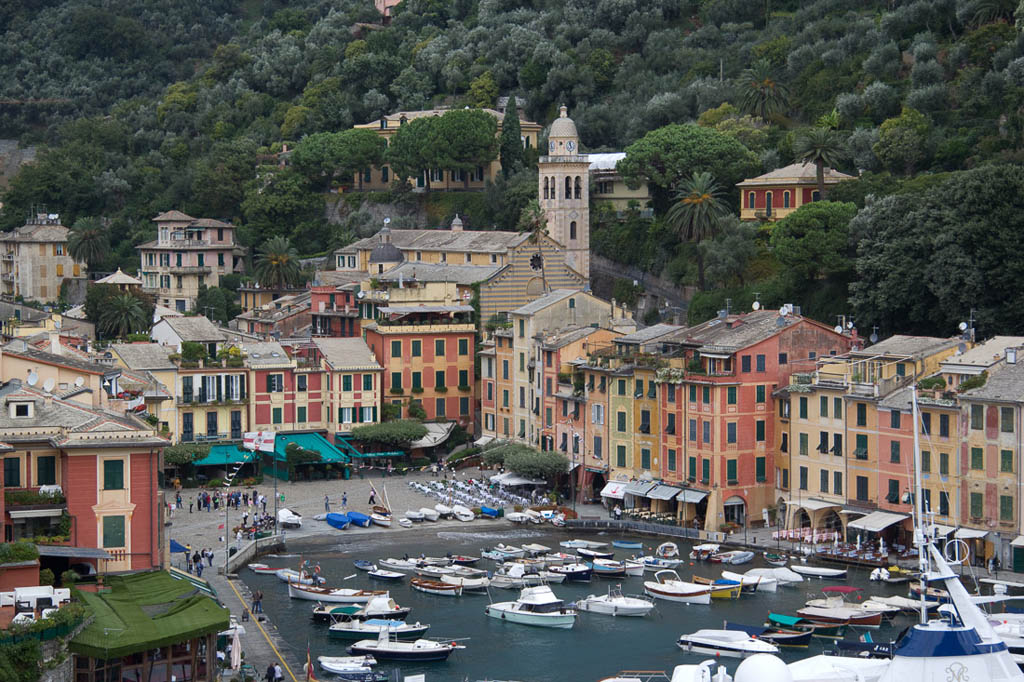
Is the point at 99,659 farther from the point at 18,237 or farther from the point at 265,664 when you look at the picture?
the point at 18,237

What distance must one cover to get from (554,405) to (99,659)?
150ft

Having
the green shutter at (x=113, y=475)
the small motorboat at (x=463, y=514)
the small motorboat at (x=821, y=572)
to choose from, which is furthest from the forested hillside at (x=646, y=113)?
the green shutter at (x=113, y=475)

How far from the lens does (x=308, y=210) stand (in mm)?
145875

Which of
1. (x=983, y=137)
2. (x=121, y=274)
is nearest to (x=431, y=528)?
(x=983, y=137)

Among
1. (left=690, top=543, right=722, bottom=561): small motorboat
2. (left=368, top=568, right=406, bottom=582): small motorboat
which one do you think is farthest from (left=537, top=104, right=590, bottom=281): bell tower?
(left=368, top=568, right=406, bottom=582): small motorboat

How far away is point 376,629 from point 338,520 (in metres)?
20.4

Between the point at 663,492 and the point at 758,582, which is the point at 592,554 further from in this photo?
the point at 758,582

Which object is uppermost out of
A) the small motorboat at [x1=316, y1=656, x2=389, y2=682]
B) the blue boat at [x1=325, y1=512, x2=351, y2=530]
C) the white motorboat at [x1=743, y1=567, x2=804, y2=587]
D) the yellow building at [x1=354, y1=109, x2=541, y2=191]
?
the yellow building at [x1=354, y1=109, x2=541, y2=191]

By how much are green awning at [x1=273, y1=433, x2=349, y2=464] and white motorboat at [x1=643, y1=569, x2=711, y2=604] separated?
95.1 feet

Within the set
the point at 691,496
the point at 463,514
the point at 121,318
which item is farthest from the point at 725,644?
the point at 121,318

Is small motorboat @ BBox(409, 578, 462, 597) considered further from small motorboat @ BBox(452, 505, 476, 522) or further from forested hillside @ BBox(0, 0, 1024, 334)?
forested hillside @ BBox(0, 0, 1024, 334)

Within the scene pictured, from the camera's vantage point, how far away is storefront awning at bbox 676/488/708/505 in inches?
3297

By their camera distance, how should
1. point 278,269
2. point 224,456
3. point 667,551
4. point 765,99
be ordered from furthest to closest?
point 278,269 < point 765,99 < point 224,456 < point 667,551

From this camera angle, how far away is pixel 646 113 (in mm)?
136250
